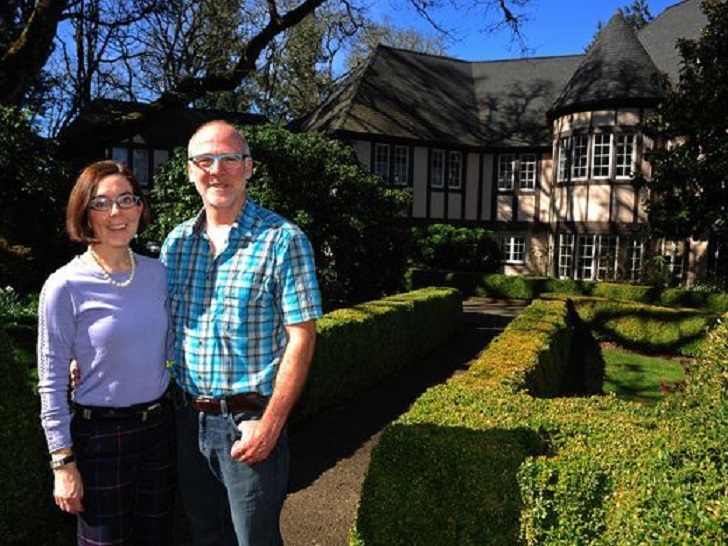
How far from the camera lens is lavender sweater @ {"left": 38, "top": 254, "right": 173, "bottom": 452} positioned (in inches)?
98.7

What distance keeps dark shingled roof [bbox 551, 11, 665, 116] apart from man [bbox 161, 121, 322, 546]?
896 inches

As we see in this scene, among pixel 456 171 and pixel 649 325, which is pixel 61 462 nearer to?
pixel 649 325

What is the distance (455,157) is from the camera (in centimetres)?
2636

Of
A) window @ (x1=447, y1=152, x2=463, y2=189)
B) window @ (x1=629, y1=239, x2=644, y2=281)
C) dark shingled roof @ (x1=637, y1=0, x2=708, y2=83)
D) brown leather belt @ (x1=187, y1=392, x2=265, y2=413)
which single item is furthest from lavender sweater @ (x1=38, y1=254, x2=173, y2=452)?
dark shingled roof @ (x1=637, y1=0, x2=708, y2=83)

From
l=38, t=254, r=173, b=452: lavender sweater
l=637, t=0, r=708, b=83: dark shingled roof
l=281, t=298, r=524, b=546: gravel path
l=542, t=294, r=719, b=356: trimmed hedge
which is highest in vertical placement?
l=637, t=0, r=708, b=83: dark shingled roof

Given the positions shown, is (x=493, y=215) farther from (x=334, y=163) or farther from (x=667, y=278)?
(x=334, y=163)

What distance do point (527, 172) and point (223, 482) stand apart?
25687 millimetres

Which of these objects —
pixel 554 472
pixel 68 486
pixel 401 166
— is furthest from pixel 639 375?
pixel 401 166

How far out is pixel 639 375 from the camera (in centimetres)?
1140

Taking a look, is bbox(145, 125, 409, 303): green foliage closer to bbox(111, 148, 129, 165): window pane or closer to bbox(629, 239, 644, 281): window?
bbox(629, 239, 644, 281): window

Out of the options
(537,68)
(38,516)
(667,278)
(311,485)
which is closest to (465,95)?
(537,68)

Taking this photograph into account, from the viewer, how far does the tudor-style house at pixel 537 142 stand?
2250 cm

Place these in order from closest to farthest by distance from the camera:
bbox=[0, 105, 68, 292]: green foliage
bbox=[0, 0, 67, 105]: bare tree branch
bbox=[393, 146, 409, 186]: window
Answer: bbox=[0, 0, 67, 105]: bare tree branch, bbox=[0, 105, 68, 292]: green foliage, bbox=[393, 146, 409, 186]: window

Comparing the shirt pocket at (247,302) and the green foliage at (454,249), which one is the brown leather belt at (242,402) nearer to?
the shirt pocket at (247,302)
